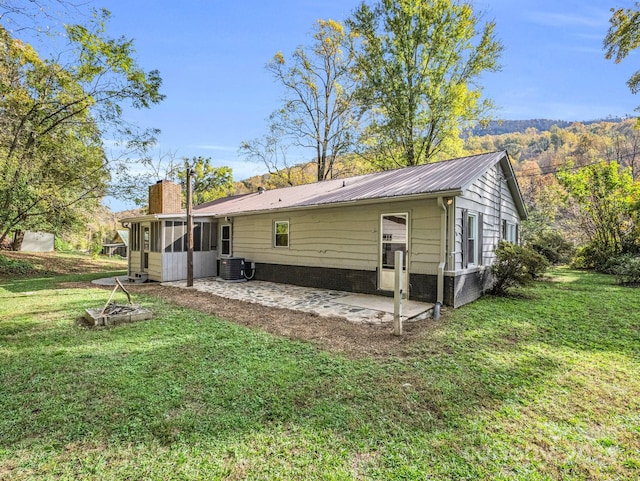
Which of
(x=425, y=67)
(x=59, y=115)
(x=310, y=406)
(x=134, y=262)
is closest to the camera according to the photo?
(x=310, y=406)

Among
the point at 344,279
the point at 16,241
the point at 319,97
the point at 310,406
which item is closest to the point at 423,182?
the point at 344,279

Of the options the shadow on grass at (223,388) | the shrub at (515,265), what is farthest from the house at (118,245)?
the shrub at (515,265)

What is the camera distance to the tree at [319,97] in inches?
840

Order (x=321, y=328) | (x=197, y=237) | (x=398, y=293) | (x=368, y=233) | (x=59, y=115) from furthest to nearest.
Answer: (x=197, y=237), (x=59, y=115), (x=368, y=233), (x=321, y=328), (x=398, y=293)

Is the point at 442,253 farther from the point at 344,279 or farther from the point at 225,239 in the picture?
the point at 225,239

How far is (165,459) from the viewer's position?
218cm

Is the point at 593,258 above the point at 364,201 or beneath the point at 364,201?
beneath

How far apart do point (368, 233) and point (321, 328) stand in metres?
3.55

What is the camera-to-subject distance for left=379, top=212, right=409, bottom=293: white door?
26.2 feet

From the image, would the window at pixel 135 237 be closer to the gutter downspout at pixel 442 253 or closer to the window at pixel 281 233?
the window at pixel 281 233

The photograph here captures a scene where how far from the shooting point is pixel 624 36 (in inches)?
348

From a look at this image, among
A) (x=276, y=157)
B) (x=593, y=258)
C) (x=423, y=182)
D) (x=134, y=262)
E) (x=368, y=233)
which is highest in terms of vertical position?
(x=276, y=157)

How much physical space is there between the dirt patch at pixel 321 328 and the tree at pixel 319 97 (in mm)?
16994

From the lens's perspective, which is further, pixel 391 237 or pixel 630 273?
pixel 630 273
